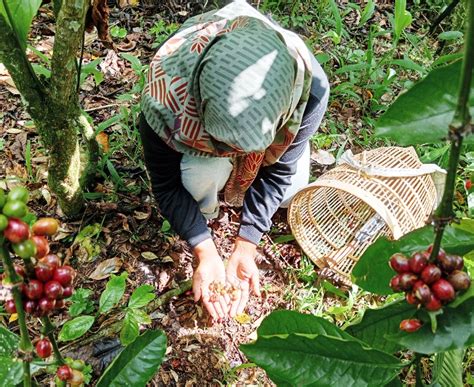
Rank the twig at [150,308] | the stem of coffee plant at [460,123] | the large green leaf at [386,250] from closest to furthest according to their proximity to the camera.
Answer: the stem of coffee plant at [460,123] → the large green leaf at [386,250] → the twig at [150,308]

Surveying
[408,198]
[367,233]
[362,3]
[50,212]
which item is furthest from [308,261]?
[362,3]

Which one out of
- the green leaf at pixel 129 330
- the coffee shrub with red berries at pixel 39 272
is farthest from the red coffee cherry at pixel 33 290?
the green leaf at pixel 129 330

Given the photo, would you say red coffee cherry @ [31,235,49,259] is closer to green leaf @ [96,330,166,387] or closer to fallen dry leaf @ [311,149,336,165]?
green leaf @ [96,330,166,387]

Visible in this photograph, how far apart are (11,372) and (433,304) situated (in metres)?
0.52

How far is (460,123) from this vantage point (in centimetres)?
46

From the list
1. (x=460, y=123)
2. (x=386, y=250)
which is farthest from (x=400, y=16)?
(x=460, y=123)

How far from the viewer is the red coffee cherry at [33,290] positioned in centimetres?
62

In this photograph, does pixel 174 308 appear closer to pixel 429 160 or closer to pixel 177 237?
pixel 177 237

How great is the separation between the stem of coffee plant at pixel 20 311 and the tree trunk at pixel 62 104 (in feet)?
2.85

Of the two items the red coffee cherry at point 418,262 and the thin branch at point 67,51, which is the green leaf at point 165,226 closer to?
the thin branch at point 67,51

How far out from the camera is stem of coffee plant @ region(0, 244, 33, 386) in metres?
0.56

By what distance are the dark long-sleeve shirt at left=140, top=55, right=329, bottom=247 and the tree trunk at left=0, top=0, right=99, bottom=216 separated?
0.81ft

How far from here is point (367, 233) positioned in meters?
2.29

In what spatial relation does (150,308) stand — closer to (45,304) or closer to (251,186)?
(251,186)
